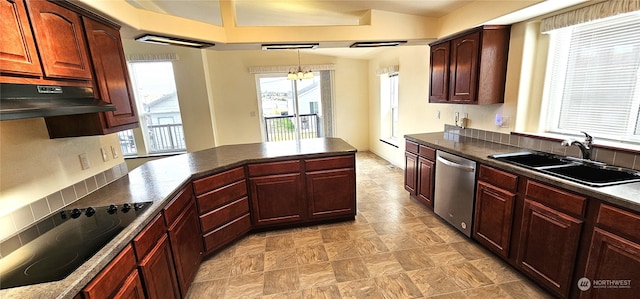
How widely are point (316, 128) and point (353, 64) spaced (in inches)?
70.4

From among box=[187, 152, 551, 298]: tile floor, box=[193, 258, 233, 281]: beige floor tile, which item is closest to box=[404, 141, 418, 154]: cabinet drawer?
box=[187, 152, 551, 298]: tile floor

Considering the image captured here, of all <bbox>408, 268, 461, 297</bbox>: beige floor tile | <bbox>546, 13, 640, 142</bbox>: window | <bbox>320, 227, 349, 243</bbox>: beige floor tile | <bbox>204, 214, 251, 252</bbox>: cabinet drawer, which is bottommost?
<bbox>408, 268, 461, 297</bbox>: beige floor tile

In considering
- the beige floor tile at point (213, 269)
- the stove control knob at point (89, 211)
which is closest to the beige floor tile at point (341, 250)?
the beige floor tile at point (213, 269)

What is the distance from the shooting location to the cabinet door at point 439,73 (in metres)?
A: 3.10

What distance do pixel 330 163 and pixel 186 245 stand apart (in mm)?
1517

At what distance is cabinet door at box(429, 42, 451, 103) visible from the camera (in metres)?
3.10

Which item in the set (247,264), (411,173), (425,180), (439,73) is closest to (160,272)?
(247,264)

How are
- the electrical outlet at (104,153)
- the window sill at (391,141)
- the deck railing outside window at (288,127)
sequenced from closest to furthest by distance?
the electrical outlet at (104,153)
the window sill at (391,141)
the deck railing outside window at (288,127)

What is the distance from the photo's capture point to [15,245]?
4.32 ft

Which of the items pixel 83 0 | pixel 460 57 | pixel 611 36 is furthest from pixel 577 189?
pixel 83 0

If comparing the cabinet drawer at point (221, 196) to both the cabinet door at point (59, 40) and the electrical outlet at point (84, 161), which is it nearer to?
the electrical outlet at point (84, 161)

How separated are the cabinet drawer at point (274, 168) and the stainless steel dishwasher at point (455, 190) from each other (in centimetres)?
153

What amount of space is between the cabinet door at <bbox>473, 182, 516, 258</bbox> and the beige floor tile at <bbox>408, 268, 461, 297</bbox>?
0.54 metres

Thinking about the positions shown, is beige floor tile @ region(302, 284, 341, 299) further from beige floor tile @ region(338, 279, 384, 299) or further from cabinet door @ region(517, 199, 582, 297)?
cabinet door @ region(517, 199, 582, 297)
